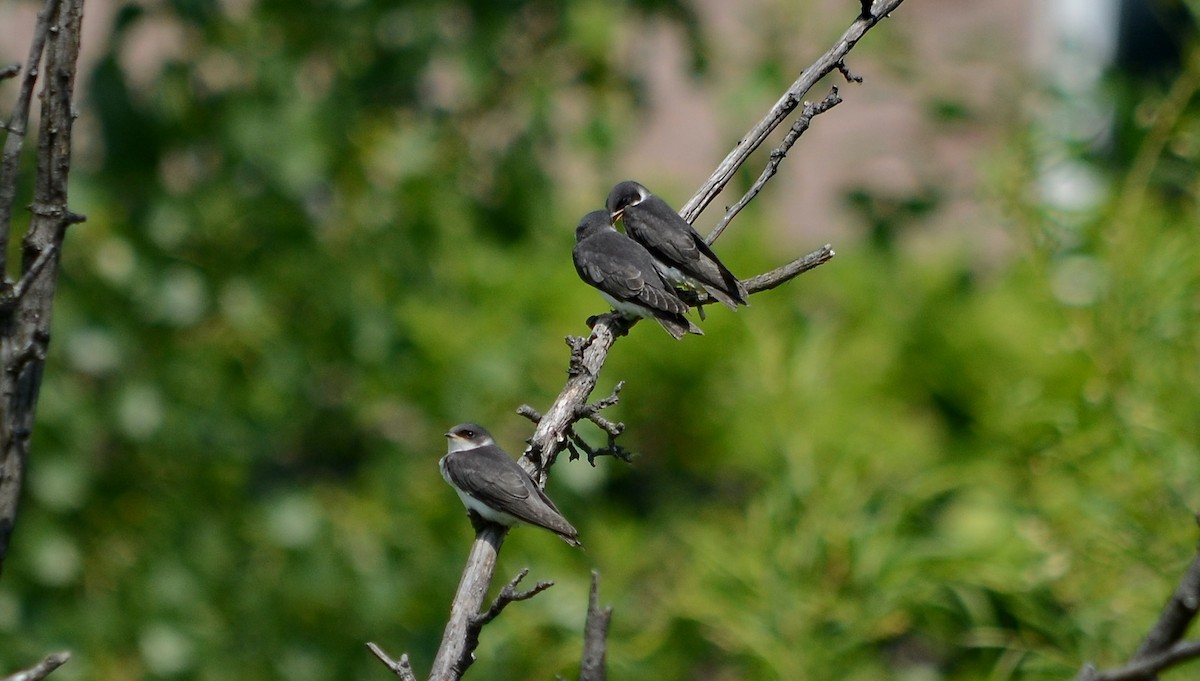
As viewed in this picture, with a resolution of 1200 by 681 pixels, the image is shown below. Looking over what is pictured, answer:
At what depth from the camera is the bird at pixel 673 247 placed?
2842mm

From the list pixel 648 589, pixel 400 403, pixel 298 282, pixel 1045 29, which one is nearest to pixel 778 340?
pixel 648 589

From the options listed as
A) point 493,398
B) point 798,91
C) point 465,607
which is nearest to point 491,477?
point 465,607

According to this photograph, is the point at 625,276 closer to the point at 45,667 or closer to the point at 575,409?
the point at 575,409

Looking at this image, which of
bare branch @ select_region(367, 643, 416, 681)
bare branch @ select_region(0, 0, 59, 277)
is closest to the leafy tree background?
bare branch @ select_region(367, 643, 416, 681)

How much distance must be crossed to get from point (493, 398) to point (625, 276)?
251cm

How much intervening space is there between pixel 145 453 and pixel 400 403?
3.47 feet

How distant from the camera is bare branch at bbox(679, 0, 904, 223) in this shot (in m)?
2.09

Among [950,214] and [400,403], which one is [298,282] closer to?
[400,403]

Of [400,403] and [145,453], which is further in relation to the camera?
[400,403]

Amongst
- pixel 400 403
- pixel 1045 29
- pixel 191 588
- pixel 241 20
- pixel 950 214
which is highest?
pixel 1045 29

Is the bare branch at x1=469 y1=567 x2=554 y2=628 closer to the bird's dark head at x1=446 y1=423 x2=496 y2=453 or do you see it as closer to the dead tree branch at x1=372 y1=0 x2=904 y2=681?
the dead tree branch at x1=372 y1=0 x2=904 y2=681

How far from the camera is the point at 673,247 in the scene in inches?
117

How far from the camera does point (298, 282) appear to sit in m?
5.19

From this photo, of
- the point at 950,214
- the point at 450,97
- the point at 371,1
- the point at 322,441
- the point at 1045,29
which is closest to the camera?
the point at 371,1
